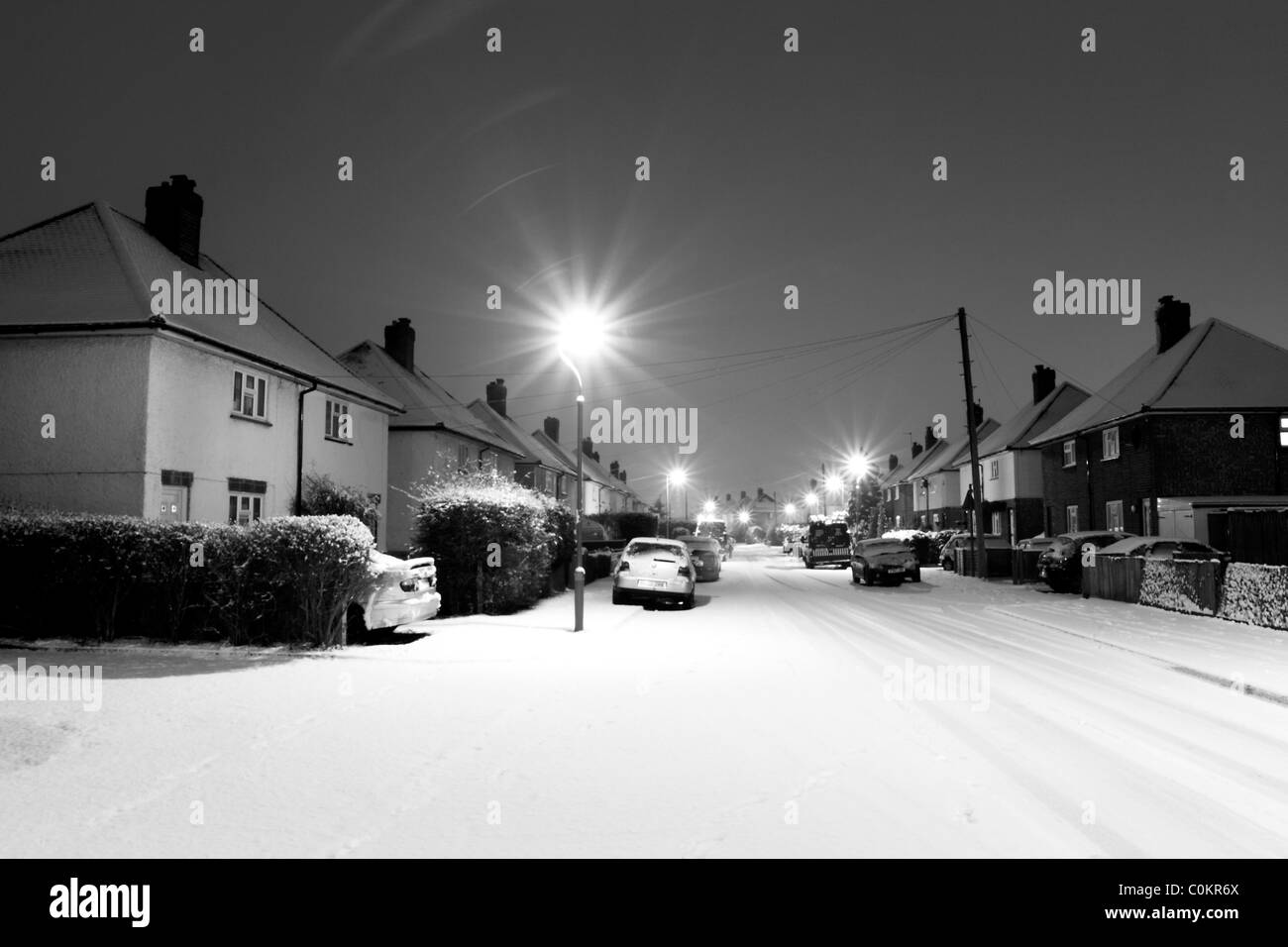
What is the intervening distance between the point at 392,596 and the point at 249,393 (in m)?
9.86

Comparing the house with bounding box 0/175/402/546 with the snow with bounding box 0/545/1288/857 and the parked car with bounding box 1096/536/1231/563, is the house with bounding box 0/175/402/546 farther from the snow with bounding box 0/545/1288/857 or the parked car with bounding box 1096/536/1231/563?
the parked car with bounding box 1096/536/1231/563

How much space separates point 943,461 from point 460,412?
1487 inches

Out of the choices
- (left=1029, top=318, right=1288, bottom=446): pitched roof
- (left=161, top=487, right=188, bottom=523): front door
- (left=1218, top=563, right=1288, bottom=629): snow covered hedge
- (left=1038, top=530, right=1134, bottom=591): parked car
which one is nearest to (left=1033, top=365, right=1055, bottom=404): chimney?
(left=1029, top=318, right=1288, bottom=446): pitched roof

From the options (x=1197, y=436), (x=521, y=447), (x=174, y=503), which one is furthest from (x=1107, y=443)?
(x=174, y=503)

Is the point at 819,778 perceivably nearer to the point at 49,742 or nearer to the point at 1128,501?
the point at 49,742

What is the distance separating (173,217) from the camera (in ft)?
68.2

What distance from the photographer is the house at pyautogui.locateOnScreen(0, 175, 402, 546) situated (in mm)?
15961

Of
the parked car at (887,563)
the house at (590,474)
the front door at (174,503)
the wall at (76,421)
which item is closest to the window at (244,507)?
the front door at (174,503)

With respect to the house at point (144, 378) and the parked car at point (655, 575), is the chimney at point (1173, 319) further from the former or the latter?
the house at point (144, 378)

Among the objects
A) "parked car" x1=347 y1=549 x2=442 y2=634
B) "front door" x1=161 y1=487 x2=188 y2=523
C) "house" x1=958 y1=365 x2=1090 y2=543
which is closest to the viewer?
"parked car" x1=347 y1=549 x2=442 y2=634

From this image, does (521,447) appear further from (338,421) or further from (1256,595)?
(1256,595)

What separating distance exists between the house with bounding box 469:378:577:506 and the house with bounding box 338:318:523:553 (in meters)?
7.33

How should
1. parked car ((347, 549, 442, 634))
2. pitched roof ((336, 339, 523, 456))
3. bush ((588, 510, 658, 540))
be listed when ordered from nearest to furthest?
1. parked car ((347, 549, 442, 634))
2. pitched roof ((336, 339, 523, 456))
3. bush ((588, 510, 658, 540))

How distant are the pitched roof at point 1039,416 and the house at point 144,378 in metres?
36.5
